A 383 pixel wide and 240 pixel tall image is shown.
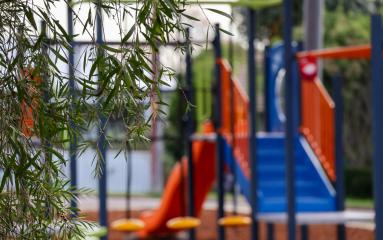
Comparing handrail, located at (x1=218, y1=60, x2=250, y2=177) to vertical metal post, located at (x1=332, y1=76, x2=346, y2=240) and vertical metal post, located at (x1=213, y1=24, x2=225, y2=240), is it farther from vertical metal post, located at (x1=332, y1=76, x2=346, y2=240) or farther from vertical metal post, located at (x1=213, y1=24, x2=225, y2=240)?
vertical metal post, located at (x1=332, y1=76, x2=346, y2=240)

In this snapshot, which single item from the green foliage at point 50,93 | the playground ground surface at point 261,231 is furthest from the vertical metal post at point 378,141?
the playground ground surface at point 261,231

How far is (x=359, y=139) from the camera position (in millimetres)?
24484

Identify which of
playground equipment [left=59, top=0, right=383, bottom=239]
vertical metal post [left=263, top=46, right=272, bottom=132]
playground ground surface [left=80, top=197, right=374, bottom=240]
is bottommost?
playground ground surface [left=80, top=197, right=374, bottom=240]

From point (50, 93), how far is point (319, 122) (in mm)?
6843

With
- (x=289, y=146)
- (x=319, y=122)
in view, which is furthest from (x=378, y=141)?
(x=319, y=122)

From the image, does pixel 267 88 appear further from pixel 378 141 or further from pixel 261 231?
pixel 261 231

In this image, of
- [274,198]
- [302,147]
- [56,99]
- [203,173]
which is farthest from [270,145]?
[56,99]

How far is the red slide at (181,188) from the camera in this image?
1247cm

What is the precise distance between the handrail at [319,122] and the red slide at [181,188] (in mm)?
1985

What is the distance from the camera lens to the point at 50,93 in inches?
146

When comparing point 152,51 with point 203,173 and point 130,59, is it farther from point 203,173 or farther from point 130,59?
point 203,173

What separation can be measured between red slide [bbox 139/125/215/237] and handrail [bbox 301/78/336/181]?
1.99 metres

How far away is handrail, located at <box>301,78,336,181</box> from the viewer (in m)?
10.0

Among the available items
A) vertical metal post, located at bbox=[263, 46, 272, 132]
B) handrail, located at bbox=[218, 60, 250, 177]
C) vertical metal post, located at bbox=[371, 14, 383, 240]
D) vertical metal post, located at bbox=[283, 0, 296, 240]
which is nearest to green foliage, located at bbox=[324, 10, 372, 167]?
vertical metal post, located at bbox=[263, 46, 272, 132]
